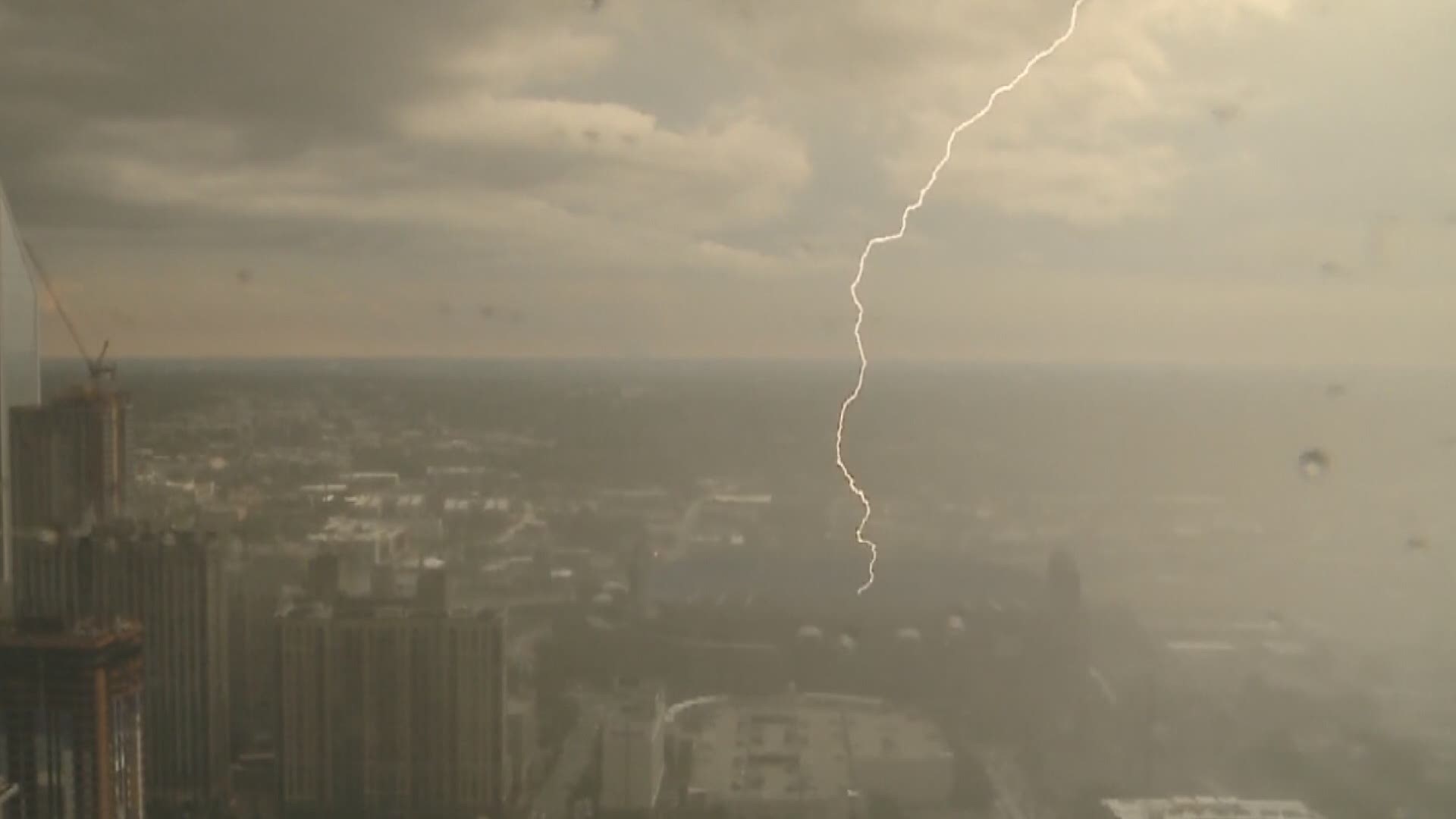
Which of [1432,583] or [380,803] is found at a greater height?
[1432,583]

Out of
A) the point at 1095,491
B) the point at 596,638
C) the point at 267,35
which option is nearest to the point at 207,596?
the point at 596,638

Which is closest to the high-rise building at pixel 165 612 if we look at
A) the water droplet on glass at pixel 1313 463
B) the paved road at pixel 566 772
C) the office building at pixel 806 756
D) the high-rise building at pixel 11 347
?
the high-rise building at pixel 11 347

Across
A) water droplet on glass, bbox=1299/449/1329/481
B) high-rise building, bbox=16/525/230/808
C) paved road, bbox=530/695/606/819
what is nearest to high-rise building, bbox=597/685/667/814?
paved road, bbox=530/695/606/819

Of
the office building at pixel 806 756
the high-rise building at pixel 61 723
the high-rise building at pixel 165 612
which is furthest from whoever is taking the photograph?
the office building at pixel 806 756

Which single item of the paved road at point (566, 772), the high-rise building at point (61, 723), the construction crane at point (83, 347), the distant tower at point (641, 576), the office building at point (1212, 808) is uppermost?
the construction crane at point (83, 347)

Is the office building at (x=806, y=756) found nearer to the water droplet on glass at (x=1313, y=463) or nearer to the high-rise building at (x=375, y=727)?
the high-rise building at (x=375, y=727)

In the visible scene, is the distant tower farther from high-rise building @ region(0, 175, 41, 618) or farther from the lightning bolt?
high-rise building @ region(0, 175, 41, 618)

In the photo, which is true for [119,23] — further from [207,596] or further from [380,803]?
[380,803]
